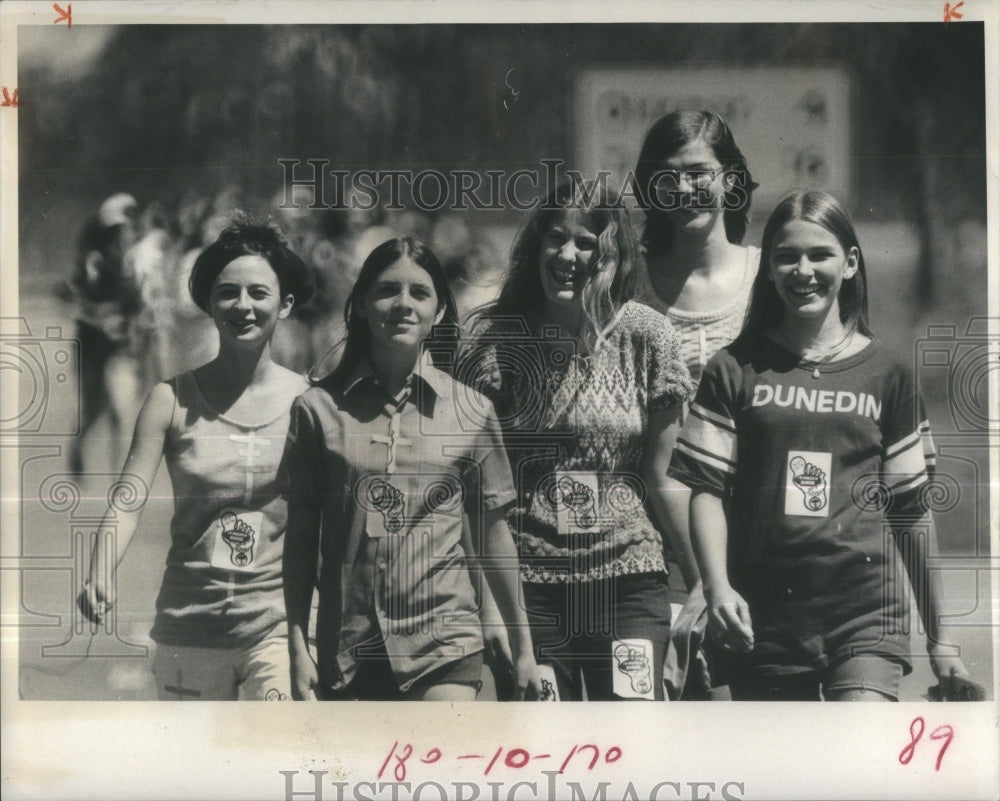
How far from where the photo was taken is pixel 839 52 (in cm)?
288

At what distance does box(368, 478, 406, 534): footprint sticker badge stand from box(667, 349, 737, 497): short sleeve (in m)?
0.76

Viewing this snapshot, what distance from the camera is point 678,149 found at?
287 cm

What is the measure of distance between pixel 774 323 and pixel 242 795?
6.51ft

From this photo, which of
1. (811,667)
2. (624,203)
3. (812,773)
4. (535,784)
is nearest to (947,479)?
(811,667)

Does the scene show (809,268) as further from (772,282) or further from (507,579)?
(507,579)

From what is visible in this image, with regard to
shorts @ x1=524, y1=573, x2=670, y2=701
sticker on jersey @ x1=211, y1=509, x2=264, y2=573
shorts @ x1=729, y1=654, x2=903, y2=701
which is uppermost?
sticker on jersey @ x1=211, y1=509, x2=264, y2=573

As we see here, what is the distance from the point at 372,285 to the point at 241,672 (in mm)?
1139

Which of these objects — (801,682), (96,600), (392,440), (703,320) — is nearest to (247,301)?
(392,440)

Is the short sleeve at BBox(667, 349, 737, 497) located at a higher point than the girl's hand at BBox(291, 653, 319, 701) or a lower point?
higher

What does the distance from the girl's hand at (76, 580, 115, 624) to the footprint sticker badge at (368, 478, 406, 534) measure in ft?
2.60

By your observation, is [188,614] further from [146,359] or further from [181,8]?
[181,8]

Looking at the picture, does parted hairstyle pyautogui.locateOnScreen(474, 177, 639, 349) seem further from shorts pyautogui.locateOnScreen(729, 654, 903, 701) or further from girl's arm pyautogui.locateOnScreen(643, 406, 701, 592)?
shorts pyautogui.locateOnScreen(729, 654, 903, 701)

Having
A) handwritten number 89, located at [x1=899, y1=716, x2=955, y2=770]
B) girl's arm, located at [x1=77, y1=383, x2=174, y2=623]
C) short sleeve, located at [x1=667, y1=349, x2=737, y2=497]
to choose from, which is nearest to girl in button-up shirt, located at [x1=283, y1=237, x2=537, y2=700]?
girl's arm, located at [x1=77, y1=383, x2=174, y2=623]

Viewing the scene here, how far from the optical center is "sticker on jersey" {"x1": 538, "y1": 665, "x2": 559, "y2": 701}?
2.87 m
